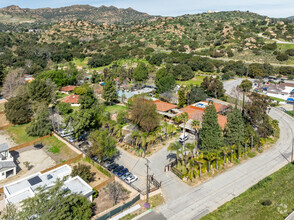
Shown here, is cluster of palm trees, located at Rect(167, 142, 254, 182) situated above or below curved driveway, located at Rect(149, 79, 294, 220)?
above

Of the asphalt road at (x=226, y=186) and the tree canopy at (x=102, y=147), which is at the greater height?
the tree canopy at (x=102, y=147)

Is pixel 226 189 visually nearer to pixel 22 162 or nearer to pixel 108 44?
pixel 22 162

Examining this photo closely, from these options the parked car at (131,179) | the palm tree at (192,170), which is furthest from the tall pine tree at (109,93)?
the palm tree at (192,170)

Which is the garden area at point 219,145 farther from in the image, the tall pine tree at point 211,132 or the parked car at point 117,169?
the parked car at point 117,169

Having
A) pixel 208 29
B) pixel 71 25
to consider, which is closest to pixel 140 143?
pixel 208 29

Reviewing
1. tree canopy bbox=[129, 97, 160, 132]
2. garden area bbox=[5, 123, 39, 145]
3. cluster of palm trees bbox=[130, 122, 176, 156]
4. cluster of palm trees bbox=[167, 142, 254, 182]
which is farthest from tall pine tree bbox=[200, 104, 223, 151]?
garden area bbox=[5, 123, 39, 145]

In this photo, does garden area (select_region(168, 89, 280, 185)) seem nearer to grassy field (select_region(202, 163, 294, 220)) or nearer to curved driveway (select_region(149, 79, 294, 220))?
curved driveway (select_region(149, 79, 294, 220))
